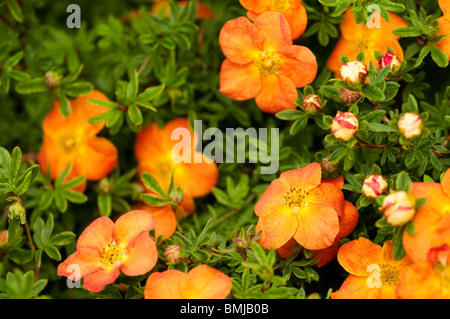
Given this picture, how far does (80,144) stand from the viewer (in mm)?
1969

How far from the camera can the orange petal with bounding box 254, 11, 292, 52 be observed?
163cm

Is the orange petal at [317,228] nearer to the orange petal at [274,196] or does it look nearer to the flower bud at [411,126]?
the orange petal at [274,196]

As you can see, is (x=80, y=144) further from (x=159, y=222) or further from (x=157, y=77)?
(x=159, y=222)

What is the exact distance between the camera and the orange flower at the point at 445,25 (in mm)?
1595

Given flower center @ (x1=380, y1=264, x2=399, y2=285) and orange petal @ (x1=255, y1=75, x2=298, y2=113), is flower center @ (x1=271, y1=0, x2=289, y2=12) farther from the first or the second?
flower center @ (x1=380, y1=264, x2=399, y2=285)

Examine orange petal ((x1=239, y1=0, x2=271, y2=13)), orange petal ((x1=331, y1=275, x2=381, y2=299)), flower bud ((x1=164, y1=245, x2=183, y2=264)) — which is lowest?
orange petal ((x1=331, y1=275, x2=381, y2=299))

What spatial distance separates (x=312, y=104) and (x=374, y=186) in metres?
0.31

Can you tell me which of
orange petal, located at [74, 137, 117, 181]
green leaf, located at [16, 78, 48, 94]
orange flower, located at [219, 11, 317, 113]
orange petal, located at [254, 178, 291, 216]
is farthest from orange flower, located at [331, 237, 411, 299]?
green leaf, located at [16, 78, 48, 94]

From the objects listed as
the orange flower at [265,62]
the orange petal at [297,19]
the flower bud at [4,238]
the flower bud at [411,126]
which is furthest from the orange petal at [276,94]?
the flower bud at [4,238]

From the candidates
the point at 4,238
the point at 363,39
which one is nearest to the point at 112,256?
the point at 4,238

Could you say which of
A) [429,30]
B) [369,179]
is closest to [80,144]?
[369,179]

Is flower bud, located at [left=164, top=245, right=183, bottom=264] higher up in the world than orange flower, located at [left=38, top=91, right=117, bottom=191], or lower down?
lower down

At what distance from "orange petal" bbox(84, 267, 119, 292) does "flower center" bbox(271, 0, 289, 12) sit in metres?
0.88

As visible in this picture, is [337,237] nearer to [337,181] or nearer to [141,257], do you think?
[337,181]
